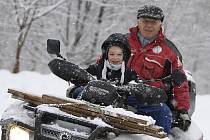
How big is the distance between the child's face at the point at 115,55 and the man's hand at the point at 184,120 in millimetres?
876

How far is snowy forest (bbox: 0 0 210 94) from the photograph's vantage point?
59.8 ft

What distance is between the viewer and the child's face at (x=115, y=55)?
12.9ft

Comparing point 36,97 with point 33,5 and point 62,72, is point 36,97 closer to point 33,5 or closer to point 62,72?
point 62,72

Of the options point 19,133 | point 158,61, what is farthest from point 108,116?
point 158,61

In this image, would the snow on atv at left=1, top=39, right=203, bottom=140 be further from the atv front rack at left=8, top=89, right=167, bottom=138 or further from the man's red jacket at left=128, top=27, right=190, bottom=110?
the man's red jacket at left=128, top=27, right=190, bottom=110

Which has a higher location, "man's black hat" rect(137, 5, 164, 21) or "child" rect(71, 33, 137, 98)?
"man's black hat" rect(137, 5, 164, 21)

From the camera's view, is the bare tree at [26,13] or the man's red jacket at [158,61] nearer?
the man's red jacket at [158,61]

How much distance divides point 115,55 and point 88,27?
1613 cm

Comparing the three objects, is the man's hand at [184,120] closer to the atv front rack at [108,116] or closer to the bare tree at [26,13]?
the atv front rack at [108,116]

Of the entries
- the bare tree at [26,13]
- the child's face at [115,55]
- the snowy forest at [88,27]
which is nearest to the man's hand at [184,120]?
the child's face at [115,55]

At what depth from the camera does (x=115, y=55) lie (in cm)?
393

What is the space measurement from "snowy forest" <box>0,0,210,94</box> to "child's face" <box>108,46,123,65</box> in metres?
13.1


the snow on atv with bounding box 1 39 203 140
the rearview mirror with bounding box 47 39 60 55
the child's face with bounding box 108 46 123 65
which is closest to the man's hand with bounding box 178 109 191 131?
the child's face with bounding box 108 46 123 65

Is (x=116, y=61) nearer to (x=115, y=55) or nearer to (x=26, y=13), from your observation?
(x=115, y=55)
